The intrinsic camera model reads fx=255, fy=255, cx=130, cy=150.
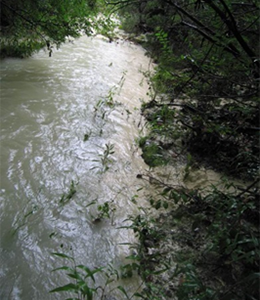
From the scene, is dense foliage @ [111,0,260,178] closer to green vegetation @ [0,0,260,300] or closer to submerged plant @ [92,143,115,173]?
green vegetation @ [0,0,260,300]

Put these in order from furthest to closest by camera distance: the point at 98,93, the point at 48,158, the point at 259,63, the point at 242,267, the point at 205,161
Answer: the point at 98,93 < the point at 205,161 < the point at 48,158 < the point at 259,63 < the point at 242,267

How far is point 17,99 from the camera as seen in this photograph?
14.1ft

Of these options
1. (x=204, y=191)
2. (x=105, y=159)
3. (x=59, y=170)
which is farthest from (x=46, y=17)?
(x=204, y=191)

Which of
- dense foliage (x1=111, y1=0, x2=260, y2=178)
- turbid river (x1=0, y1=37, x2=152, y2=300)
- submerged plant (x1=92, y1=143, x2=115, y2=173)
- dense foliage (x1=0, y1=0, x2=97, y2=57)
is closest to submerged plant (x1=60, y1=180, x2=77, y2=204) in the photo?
turbid river (x1=0, y1=37, x2=152, y2=300)

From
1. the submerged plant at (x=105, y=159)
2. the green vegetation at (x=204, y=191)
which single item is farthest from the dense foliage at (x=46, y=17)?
the submerged plant at (x=105, y=159)

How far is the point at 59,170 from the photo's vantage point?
2.98 meters

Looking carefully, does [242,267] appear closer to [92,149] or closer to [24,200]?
[24,200]

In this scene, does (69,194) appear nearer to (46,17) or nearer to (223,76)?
(223,76)

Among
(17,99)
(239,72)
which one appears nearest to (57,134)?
(17,99)

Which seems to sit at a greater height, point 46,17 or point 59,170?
point 46,17

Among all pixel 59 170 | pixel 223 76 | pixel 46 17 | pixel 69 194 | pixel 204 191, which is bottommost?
pixel 59 170

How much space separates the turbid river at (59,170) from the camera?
80.6 inches

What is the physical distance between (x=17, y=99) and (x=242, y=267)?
4017 millimetres

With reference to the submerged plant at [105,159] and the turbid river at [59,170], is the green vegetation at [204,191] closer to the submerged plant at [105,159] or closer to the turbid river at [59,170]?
the submerged plant at [105,159]
